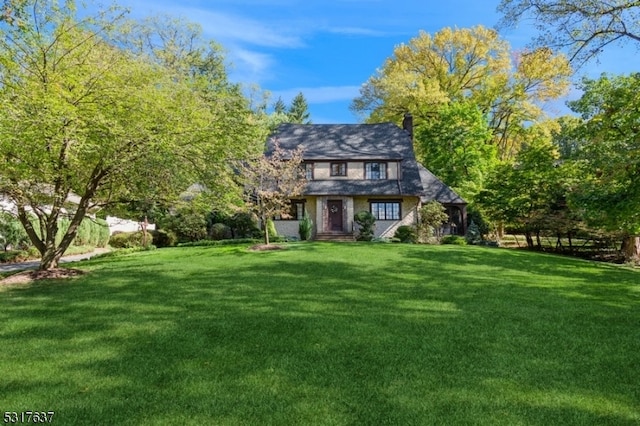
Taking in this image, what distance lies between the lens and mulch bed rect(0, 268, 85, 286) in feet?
33.5

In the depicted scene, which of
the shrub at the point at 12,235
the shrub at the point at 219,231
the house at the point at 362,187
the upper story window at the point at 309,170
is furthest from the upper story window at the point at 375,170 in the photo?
the shrub at the point at 12,235

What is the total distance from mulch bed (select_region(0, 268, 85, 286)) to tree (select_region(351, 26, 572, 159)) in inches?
1084

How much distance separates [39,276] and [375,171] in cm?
1930

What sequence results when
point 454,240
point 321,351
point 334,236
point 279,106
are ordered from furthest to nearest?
point 279,106 < point 334,236 < point 454,240 < point 321,351

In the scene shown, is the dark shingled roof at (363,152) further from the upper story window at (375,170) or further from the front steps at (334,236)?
the front steps at (334,236)

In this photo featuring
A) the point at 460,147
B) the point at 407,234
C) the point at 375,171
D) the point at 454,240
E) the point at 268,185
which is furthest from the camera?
the point at 460,147

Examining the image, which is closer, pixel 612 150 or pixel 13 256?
pixel 612 150

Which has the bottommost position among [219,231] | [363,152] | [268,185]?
[219,231]

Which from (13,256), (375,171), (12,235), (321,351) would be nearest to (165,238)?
(12,235)

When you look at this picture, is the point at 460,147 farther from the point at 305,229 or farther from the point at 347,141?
the point at 305,229

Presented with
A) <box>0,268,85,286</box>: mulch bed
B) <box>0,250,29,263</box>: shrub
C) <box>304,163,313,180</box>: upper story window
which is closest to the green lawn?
<box>0,268,85,286</box>: mulch bed

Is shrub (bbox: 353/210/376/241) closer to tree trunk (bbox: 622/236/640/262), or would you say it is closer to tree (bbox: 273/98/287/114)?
tree trunk (bbox: 622/236/640/262)

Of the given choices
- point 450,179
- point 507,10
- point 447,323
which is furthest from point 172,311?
point 450,179

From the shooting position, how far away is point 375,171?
2603 centimetres
